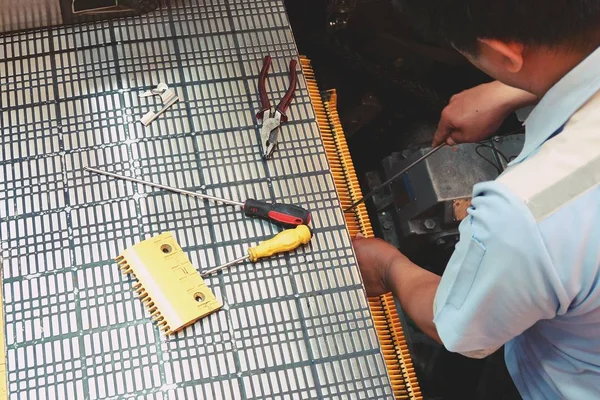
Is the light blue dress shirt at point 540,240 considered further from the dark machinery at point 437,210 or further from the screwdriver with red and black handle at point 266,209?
the dark machinery at point 437,210

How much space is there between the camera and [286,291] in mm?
1117

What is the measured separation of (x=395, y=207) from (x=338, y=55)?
0.47m

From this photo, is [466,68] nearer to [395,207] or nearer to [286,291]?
[395,207]

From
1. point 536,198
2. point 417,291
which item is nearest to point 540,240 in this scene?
point 536,198

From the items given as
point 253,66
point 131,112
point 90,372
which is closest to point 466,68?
point 253,66

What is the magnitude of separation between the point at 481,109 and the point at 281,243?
61cm

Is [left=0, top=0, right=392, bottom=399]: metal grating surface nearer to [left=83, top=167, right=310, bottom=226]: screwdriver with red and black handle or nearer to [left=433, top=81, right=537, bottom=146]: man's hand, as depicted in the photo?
[left=83, top=167, right=310, bottom=226]: screwdriver with red and black handle

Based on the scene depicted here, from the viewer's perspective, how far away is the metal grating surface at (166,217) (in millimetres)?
1041

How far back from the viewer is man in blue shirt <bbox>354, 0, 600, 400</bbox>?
772 millimetres

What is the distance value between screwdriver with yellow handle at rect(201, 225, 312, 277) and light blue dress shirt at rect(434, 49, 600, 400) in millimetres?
279

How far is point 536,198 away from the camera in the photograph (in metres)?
0.77

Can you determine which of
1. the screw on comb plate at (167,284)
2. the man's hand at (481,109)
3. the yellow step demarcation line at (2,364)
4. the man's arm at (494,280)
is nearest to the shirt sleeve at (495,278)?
the man's arm at (494,280)

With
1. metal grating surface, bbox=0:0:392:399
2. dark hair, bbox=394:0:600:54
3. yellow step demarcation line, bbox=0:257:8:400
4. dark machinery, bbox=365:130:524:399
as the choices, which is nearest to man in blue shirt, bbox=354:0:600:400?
dark hair, bbox=394:0:600:54

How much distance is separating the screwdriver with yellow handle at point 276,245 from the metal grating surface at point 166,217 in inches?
0.8
